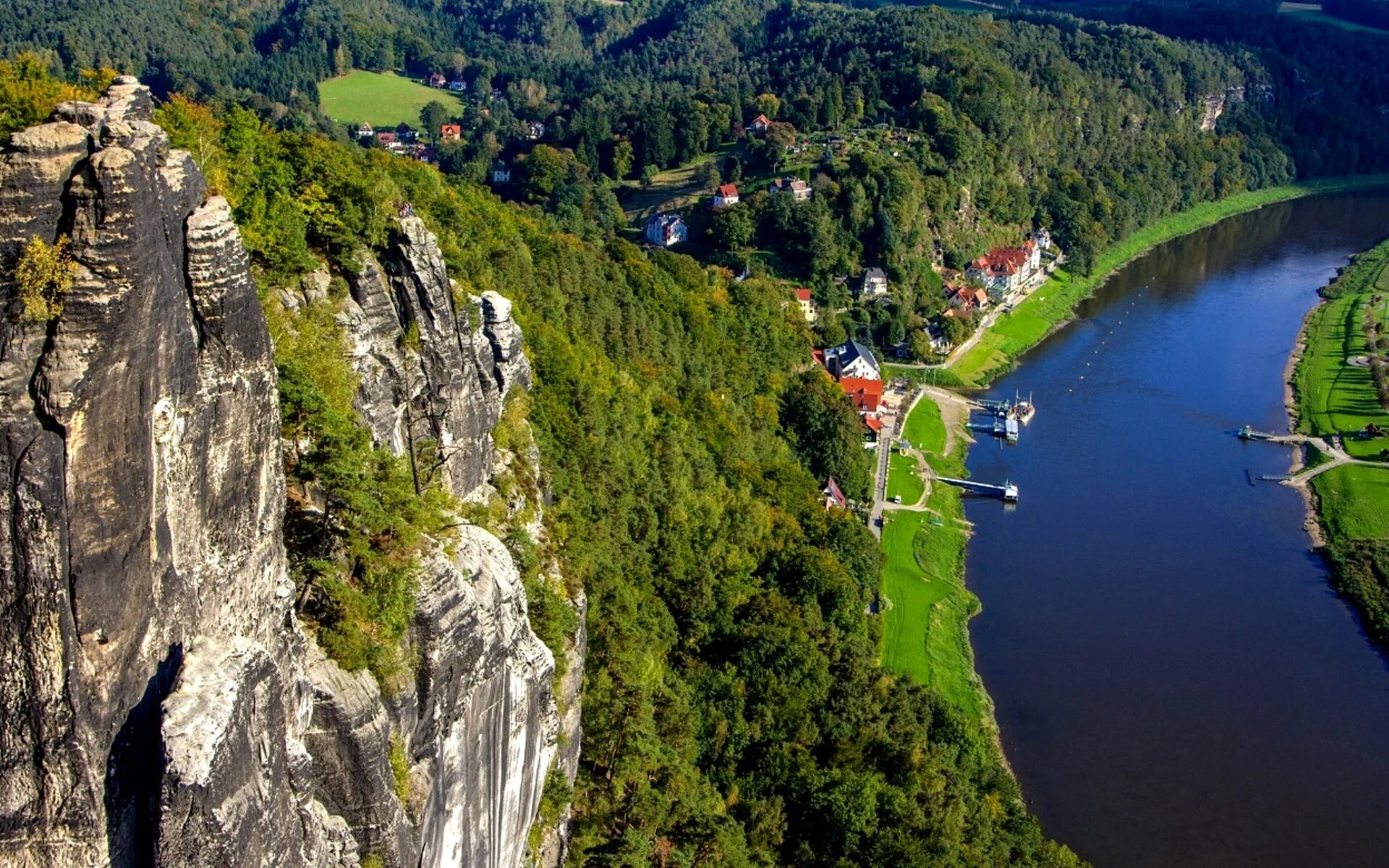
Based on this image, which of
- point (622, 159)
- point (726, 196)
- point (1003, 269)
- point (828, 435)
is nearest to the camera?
point (828, 435)

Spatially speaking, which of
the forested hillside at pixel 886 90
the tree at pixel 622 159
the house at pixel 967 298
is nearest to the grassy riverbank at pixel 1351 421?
the forested hillside at pixel 886 90

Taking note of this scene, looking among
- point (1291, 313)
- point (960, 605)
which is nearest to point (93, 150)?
point (960, 605)

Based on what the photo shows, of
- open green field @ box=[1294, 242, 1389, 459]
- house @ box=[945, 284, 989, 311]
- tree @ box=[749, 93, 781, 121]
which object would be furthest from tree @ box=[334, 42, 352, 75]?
open green field @ box=[1294, 242, 1389, 459]

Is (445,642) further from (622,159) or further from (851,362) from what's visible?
(622,159)

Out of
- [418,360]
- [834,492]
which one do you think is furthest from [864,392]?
[418,360]

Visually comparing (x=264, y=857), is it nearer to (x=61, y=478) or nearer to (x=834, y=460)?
(x=61, y=478)

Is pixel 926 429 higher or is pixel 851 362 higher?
pixel 851 362

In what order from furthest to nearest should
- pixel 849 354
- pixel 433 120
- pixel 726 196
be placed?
pixel 433 120, pixel 726 196, pixel 849 354

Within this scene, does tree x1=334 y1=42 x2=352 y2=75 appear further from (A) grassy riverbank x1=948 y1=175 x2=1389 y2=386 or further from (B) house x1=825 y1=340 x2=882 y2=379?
(B) house x1=825 y1=340 x2=882 y2=379
